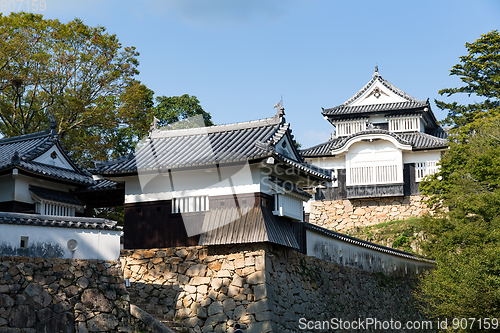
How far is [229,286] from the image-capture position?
19.1m

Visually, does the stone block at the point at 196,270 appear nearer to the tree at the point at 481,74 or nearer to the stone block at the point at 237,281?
the stone block at the point at 237,281

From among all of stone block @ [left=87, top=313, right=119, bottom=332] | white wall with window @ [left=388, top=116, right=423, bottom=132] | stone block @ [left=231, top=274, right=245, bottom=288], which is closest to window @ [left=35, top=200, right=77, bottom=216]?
stone block @ [left=87, top=313, right=119, bottom=332]

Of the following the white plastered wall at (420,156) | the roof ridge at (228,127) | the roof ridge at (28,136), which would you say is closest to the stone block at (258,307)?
the roof ridge at (228,127)

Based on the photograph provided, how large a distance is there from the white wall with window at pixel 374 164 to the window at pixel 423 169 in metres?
1.02

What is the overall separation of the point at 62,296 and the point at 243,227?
241 inches

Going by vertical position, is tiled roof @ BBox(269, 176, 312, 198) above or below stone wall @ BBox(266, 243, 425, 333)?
above

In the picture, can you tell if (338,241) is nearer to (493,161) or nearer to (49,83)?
(493,161)

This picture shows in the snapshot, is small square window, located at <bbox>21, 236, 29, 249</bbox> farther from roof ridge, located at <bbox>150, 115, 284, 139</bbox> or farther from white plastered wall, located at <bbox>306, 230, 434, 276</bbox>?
white plastered wall, located at <bbox>306, 230, 434, 276</bbox>

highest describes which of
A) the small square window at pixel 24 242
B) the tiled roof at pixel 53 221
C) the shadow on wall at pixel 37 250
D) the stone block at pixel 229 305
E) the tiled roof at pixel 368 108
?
the tiled roof at pixel 368 108

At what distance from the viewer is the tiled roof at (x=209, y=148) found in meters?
19.6

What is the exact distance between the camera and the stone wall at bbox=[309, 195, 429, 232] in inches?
1437

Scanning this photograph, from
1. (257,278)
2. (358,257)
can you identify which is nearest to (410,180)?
(358,257)

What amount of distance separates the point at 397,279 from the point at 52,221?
1763 cm

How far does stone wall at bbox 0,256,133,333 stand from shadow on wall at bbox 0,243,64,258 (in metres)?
0.12
